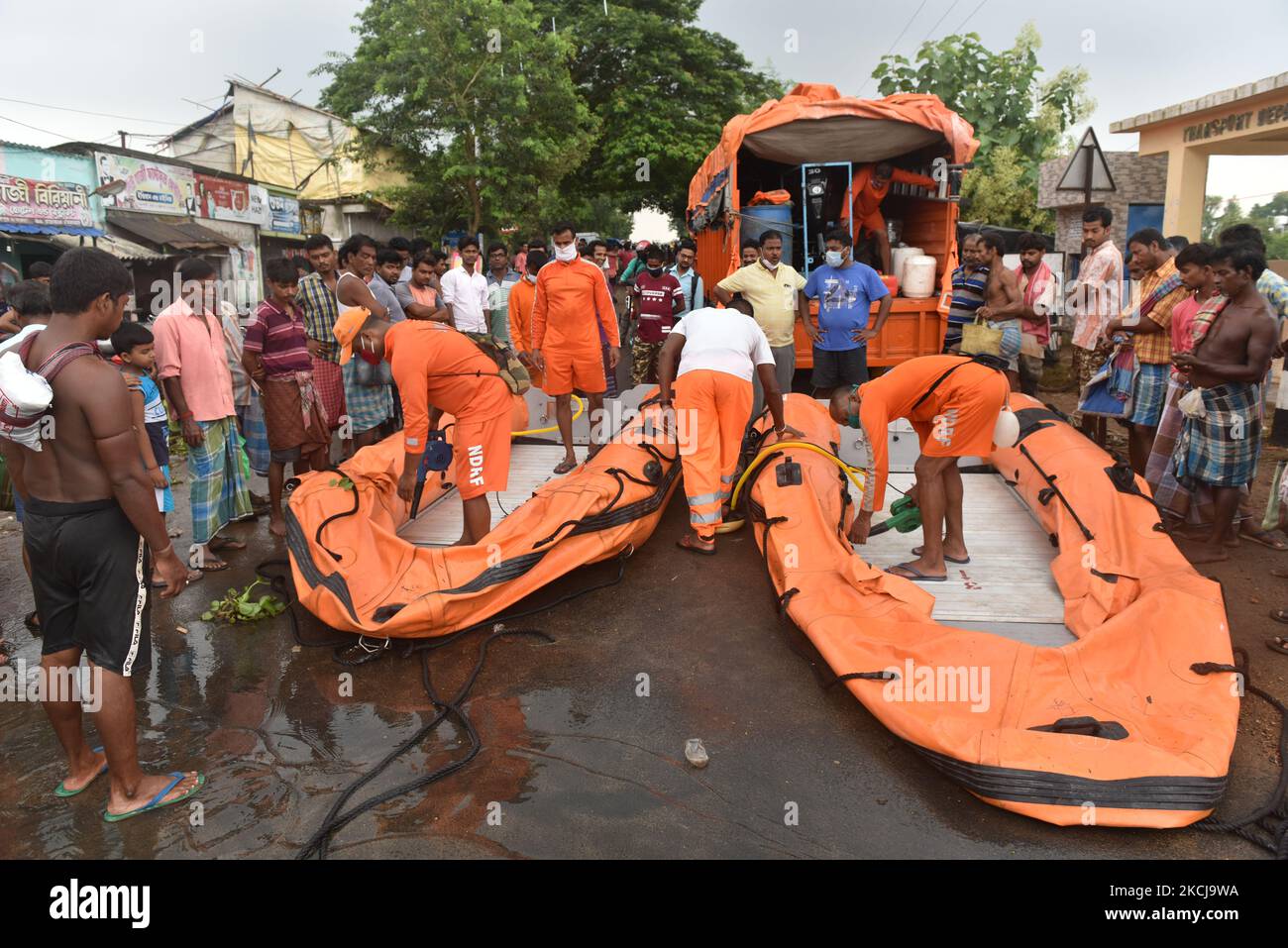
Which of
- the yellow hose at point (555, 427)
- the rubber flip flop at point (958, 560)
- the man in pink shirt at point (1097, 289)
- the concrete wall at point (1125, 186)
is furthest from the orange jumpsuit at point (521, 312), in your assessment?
the concrete wall at point (1125, 186)

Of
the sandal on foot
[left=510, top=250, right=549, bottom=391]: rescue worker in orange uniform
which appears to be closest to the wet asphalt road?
the sandal on foot

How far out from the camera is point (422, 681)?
11.8 ft

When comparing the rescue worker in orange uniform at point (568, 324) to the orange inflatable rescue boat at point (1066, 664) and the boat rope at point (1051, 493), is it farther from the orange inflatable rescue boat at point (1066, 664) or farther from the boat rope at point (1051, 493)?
the boat rope at point (1051, 493)

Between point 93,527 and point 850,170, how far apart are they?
6985mm

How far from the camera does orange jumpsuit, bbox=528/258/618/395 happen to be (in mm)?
5934

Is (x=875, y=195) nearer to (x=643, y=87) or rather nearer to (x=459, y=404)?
(x=459, y=404)

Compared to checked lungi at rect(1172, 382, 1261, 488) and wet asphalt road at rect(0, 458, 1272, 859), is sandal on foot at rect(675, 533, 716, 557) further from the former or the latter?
checked lungi at rect(1172, 382, 1261, 488)

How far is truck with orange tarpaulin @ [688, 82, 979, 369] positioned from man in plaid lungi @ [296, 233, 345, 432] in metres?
3.56

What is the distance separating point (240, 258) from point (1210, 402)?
1851cm

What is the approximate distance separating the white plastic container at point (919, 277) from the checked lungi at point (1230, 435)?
3400 mm

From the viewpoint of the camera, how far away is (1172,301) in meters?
5.11

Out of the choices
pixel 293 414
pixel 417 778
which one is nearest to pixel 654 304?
pixel 293 414

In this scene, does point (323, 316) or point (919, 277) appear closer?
point (323, 316)

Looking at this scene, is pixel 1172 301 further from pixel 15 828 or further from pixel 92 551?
pixel 15 828
